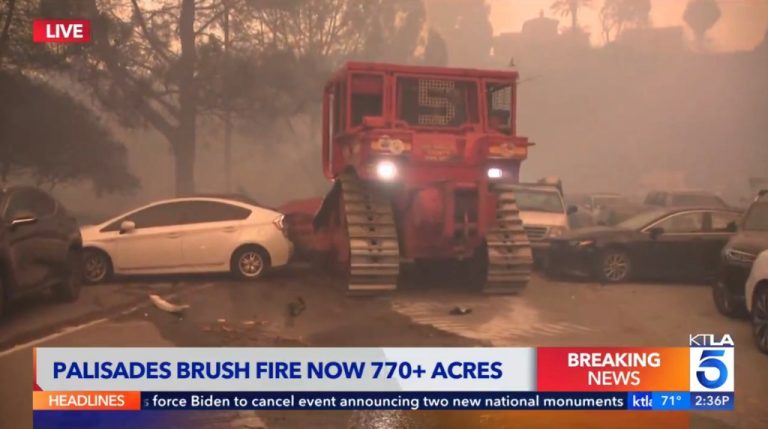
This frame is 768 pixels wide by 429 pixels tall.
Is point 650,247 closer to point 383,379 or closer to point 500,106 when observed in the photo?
point 500,106

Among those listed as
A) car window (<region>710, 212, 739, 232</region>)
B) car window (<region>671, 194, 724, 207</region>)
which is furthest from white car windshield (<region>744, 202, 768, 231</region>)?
car window (<region>671, 194, 724, 207</region>)

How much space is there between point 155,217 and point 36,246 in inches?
56.0

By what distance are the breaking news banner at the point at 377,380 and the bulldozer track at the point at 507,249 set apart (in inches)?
60.9

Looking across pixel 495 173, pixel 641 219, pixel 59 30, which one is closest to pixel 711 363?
pixel 641 219

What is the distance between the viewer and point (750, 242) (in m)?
4.98

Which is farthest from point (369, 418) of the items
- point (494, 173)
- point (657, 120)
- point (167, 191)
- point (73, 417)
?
point (657, 120)

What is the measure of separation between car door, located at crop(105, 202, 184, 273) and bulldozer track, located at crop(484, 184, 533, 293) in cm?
281

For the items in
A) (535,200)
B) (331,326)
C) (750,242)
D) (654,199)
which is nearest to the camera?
(331,326)

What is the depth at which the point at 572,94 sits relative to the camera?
5.36 meters

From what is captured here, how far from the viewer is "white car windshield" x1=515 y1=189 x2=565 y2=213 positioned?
695 centimetres

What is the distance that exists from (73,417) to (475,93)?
443 centimetres

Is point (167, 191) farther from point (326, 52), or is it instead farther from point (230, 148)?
point (326, 52)

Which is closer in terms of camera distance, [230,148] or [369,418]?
A: [369,418]

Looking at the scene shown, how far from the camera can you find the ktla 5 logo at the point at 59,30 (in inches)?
183
